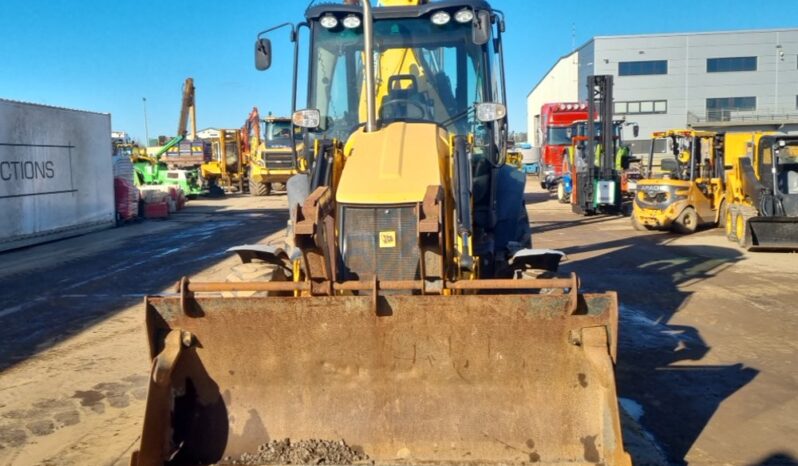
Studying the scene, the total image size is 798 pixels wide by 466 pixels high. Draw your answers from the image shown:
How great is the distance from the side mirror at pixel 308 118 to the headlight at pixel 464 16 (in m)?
1.52

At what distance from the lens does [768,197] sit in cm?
1428

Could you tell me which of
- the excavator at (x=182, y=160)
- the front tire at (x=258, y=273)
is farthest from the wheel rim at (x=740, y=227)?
the excavator at (x=182, y=160)

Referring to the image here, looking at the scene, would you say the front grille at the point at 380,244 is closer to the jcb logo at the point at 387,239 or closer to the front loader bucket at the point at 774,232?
the jcb logo at the point at 387,239

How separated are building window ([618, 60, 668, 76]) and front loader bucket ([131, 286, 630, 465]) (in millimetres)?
55669

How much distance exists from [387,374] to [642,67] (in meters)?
56.3

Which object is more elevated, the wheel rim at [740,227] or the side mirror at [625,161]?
the side mirror at [625,161]

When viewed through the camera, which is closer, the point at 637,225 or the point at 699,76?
the point at 637,225

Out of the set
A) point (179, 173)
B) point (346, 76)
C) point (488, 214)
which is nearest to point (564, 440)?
point (488, 214)

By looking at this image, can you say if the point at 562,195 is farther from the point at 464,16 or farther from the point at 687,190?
the point at 464,16

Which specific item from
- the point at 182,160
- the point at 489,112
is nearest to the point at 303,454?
the point at 489,112

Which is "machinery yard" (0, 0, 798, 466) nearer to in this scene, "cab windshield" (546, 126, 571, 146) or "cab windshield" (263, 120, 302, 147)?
"cab windshield" (546, 126, 571, 146)

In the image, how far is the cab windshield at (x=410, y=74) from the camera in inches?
267

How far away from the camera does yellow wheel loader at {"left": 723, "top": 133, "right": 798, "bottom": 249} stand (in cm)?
1380

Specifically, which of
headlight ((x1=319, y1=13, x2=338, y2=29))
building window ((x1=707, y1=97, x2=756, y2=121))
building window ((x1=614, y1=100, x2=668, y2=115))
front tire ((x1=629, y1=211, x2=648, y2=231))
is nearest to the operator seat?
headlight ((x1=319, y1=13, x2=338, y2=29))
